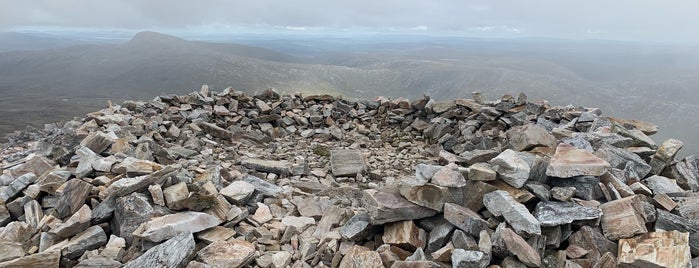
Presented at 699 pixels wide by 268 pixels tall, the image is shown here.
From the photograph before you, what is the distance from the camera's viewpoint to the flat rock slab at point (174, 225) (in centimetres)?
606

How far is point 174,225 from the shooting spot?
6.20 metres

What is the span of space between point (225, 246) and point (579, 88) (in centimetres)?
16830

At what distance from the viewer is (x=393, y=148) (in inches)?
606

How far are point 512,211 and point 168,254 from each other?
479cm

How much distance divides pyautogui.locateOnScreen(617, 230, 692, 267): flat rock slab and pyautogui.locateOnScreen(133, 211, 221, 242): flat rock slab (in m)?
5.94

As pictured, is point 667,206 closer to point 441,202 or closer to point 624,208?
point 624,208

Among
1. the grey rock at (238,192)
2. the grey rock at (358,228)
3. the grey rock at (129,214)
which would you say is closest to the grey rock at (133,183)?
the grey rock at (129,214)

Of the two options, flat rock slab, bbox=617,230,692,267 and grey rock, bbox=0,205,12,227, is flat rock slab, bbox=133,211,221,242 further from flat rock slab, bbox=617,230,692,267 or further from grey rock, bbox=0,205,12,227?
flat rock slab, bbox=617,230,692,267

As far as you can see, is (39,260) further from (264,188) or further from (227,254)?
(264,188)

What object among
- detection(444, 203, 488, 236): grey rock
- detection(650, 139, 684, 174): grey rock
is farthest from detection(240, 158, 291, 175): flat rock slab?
detection(650, 139, 684, 174): grey rock

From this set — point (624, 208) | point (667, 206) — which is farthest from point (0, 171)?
point (667, 206)

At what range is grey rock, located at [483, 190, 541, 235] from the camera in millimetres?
5621

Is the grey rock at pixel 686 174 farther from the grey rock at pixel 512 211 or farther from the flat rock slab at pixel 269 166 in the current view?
the flat rock slab at pixel 269 166

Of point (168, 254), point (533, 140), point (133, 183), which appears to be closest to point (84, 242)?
point (133, 183)
